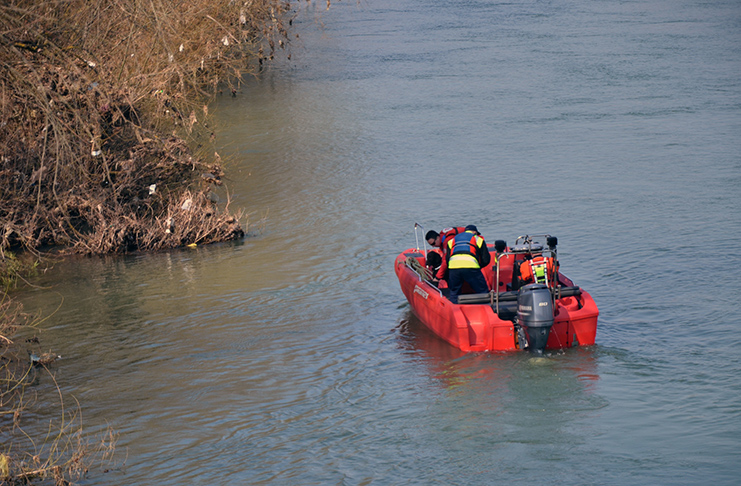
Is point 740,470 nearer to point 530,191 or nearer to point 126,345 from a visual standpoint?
point 126,345

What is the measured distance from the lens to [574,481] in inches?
316

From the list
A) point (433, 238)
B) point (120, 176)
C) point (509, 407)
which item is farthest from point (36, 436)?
point (120, 176)

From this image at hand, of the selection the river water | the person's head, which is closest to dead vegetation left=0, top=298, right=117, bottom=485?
the river water

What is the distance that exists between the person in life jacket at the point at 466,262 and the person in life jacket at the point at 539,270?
20.0 inches

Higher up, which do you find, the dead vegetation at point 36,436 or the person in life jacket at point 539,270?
the person in life jacket at point 539,270

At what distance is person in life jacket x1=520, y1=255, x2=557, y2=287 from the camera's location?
34.4 feet

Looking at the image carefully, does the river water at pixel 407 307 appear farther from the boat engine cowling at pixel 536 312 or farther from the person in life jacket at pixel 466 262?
the person in life jacket at pixel 466 262

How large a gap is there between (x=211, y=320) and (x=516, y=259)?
4076 millimetres

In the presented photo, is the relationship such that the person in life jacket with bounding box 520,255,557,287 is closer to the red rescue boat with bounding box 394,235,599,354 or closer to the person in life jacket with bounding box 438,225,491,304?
the red rescue boat with bounding box 394,235,599,354

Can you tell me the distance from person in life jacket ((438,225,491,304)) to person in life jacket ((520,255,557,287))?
1.67 ft

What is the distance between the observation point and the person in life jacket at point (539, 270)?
34.4 feet

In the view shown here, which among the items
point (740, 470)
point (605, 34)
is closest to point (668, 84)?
point (605, 34)

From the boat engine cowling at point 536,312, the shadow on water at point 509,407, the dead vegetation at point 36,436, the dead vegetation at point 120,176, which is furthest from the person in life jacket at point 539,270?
the dead vegetation at point 120,176

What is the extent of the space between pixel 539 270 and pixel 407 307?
2.64 meters
